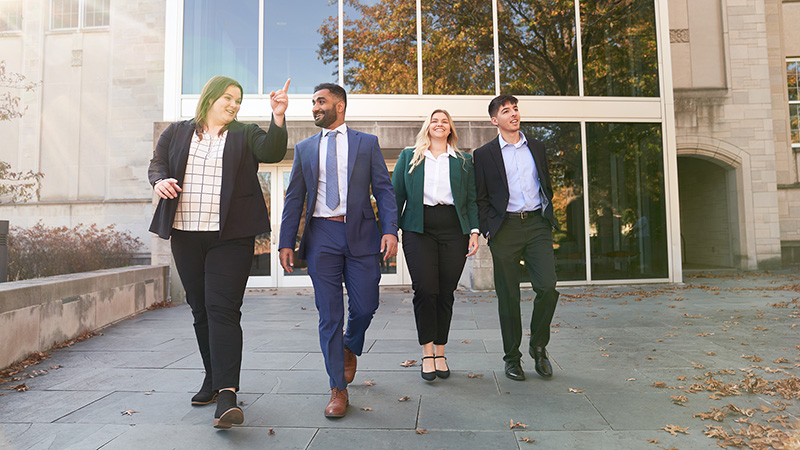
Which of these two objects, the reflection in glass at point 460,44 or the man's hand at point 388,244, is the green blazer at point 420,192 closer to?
the man's hand at point 388,244

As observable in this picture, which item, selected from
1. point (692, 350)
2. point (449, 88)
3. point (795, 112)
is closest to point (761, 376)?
point (692, 350)

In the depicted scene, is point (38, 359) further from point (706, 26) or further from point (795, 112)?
point (795, 112)

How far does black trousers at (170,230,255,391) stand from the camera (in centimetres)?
282

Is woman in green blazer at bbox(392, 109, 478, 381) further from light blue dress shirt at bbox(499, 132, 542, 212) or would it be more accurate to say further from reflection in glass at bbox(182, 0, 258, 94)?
reflection in glass at bbox(182, 0, 258, 94)

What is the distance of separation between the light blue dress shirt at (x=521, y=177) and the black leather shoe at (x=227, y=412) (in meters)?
2.38

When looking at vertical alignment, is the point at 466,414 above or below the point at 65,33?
below

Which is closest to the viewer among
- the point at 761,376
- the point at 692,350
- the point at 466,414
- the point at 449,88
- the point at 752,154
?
the point at 466,414

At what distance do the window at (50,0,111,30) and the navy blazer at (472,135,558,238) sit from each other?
60.7 ft

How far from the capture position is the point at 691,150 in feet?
44.7

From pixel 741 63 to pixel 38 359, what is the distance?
1721 cm

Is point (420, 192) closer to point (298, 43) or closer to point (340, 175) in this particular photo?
point (340, 175)

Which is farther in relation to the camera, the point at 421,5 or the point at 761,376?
the point at 421,5

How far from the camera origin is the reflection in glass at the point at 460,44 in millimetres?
9789

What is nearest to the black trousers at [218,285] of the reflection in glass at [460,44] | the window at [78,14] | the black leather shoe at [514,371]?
the black leather shoe at [514,371]
